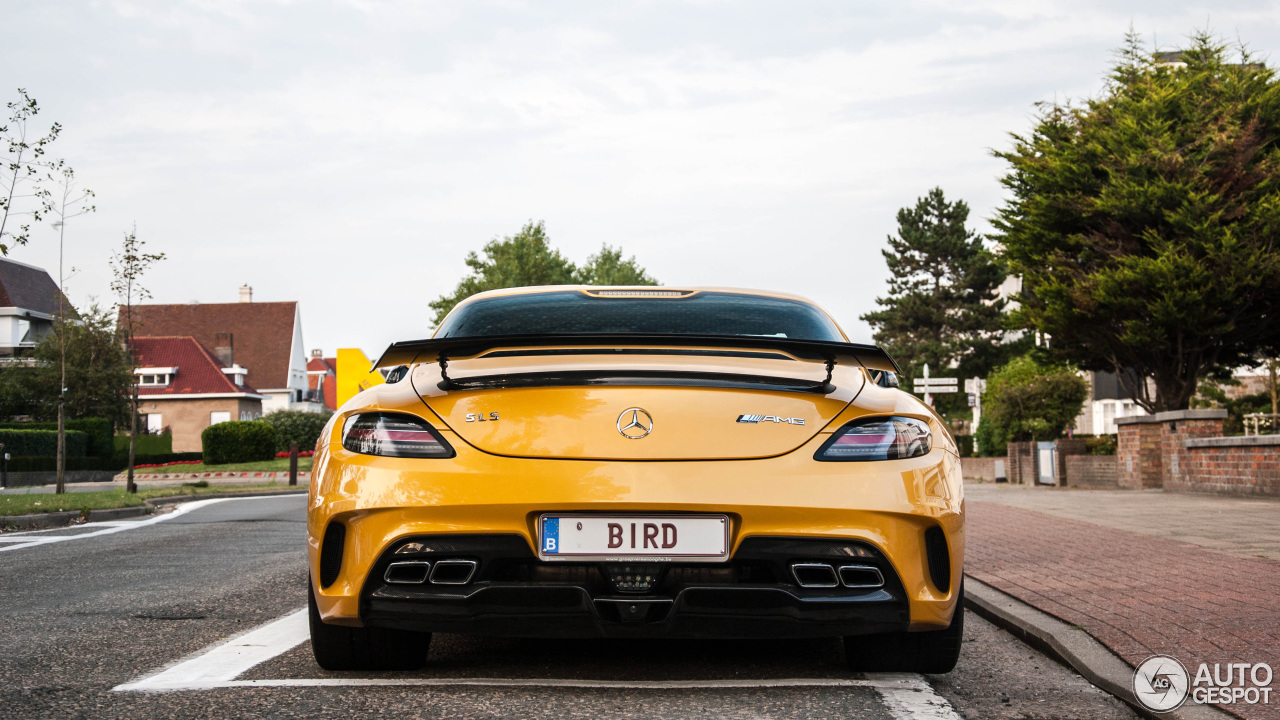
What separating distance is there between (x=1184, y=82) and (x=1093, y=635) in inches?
834

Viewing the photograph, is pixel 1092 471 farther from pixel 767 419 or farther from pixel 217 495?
pixel 767 419

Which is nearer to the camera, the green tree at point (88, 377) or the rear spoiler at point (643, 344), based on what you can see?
the rear spoiler at point (643, 344)

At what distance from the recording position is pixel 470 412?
3799mm

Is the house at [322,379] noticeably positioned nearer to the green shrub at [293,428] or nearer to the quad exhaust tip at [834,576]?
the green shrub at [293,428]

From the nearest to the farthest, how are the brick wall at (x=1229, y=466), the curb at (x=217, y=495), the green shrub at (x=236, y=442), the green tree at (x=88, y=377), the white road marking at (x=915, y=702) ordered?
the white road marking at (x=915, y=702), the brick wall at (x=1229, y=466), the curb at (x=217, y=495), the green shrub at (x=236, y=442), the green tree at (x=88, y=377)

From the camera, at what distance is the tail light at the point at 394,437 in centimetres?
377

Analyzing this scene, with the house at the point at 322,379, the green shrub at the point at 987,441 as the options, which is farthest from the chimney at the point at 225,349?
the green shrub at the point at 987,441

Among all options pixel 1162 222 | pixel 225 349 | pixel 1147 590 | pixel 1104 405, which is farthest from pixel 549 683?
pixel 225 349

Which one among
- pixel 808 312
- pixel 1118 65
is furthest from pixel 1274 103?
pixel 808 312

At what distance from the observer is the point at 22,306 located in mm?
60406

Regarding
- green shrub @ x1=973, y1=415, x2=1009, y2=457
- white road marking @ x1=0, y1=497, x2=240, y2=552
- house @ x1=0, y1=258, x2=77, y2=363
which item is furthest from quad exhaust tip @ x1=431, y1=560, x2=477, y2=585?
house @ x1=0, y1=258, x2=77, y2=363

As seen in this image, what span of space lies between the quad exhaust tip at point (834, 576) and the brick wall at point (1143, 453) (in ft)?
62.0

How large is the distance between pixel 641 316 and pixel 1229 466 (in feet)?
49.7

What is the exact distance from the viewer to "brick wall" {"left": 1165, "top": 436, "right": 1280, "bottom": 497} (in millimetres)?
16172
